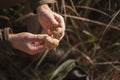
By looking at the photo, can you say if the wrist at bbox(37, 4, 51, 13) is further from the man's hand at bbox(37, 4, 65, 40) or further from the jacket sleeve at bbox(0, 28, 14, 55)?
the jacket sleeve at bbox(0, 28, 14, 55)

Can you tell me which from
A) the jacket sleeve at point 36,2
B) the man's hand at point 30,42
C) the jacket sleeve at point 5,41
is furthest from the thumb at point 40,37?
the jacket sleeve at point 36,2

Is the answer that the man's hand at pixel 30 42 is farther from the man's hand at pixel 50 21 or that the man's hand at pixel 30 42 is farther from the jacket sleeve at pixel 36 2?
the jacket sleeve at pixel 36 2

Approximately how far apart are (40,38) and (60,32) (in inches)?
3.9

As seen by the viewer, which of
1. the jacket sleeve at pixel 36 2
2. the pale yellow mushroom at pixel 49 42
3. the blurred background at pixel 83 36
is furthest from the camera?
the blurred background at pixel 83 36

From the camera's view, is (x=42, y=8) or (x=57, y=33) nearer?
(x=57, y=33)

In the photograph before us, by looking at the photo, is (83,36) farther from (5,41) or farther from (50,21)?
(5,41)

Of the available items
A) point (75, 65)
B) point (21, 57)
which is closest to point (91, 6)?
point (75, 65)

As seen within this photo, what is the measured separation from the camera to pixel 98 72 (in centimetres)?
177

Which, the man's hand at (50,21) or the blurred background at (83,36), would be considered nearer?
the man's hand at (50,21)

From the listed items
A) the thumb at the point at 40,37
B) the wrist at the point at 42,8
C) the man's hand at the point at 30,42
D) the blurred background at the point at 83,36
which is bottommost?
the blurred background at the point at 83,36

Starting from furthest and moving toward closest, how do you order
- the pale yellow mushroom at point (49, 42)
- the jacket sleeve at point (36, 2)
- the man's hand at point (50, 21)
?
the jacket sleeve at point (36, 2), the man's hand at point (50, 21), the pale yellow mushroom at point (49, 42)

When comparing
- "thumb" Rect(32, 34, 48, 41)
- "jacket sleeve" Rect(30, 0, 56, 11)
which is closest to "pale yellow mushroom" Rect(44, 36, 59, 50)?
"thumb" Rect(32, 34, 48, 41)

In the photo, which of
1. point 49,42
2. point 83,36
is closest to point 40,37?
point 49,42

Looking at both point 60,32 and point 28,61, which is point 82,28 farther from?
point 60,32
